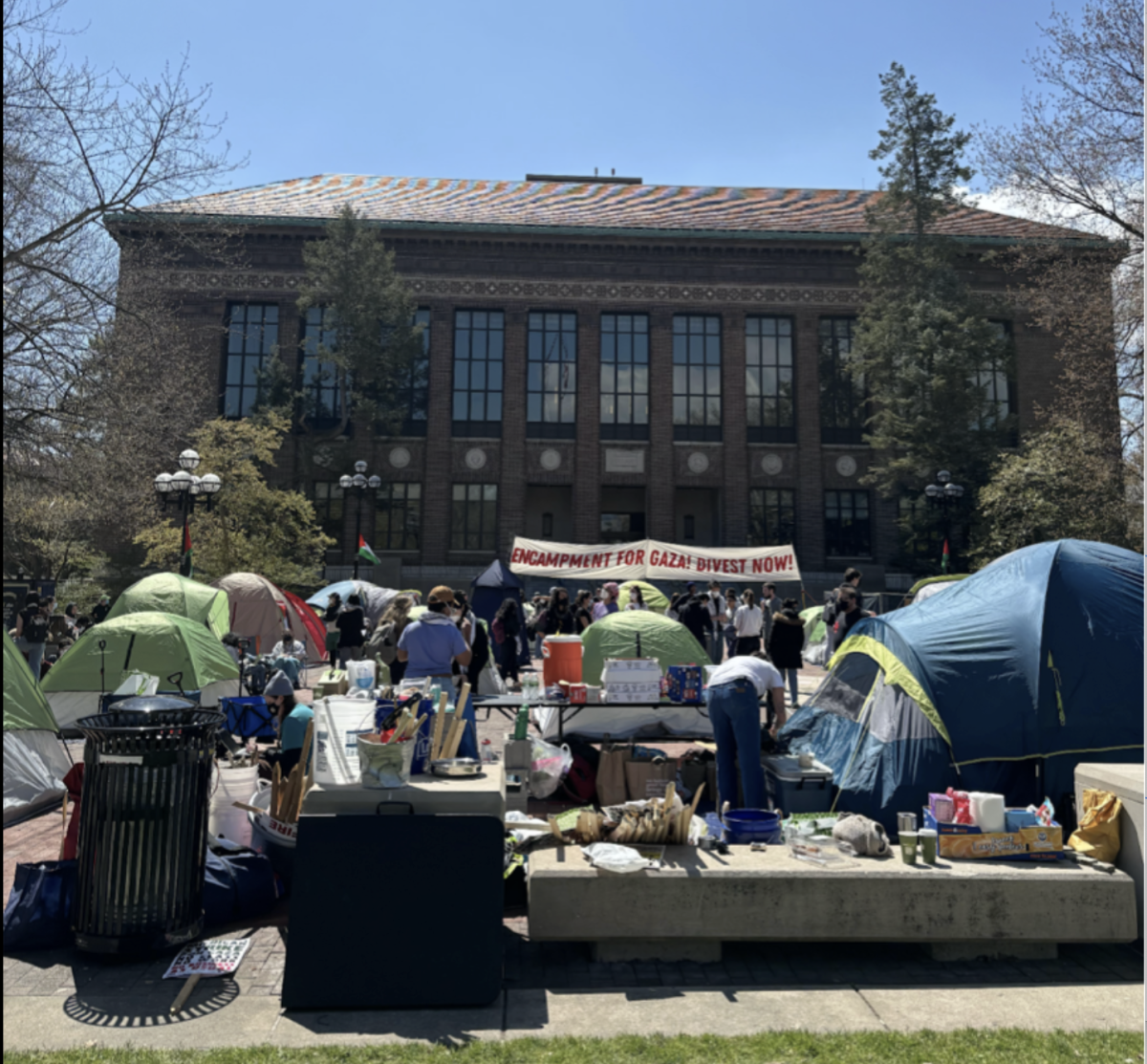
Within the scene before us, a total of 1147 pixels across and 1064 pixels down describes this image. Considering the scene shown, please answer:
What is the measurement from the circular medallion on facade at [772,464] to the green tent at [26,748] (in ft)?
110

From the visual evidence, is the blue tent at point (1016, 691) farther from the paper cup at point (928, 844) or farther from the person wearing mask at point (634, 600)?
the person wearing mask at point (634, 600)

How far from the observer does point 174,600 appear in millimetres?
15359

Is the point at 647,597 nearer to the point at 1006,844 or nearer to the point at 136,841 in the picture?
the point at 1006,844

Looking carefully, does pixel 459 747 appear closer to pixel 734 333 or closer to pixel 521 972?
pixel 521 972

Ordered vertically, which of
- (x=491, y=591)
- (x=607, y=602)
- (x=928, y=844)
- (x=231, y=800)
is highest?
(x=491, y=591)

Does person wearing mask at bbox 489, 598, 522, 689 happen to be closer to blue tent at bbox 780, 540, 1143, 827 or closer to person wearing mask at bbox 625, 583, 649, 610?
person wearing mask at bbox 625, 583, 649, 610

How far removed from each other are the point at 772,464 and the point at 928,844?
34.5 meters

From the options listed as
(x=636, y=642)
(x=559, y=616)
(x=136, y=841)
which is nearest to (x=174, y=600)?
(x=559, y=616)

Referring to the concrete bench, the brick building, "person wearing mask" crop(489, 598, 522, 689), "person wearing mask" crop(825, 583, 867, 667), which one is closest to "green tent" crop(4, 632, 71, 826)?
the concrete bench

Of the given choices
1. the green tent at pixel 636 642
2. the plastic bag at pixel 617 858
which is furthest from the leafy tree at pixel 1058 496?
the plastic bag at pixel 617 858

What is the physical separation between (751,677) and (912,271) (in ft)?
111

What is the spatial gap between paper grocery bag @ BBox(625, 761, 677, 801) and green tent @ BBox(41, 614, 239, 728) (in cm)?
653

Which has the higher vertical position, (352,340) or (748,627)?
(352,340)

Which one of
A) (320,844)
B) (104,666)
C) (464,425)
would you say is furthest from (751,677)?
(464,425)
